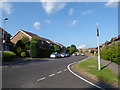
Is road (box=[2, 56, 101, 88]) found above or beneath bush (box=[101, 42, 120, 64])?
beneath

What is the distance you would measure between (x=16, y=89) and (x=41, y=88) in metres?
1.10

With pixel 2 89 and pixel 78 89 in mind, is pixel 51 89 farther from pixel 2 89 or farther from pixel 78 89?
pixel 2 89

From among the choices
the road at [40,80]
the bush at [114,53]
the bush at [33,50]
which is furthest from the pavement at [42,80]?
the bush at [33,50]

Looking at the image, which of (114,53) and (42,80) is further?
(114,53)

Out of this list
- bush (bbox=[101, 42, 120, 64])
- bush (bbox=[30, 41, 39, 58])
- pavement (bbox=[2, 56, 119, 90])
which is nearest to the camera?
pavement (bbox=[2, 56, 119, 90])

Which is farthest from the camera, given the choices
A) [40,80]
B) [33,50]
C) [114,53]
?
[33,50]

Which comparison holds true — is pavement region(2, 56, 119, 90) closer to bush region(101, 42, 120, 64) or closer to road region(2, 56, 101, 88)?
road region(2, 56, 101, 88)

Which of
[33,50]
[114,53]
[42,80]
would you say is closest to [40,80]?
[42,80]

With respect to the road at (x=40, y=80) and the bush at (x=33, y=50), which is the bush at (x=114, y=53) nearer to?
the road at (x=40, y=80)

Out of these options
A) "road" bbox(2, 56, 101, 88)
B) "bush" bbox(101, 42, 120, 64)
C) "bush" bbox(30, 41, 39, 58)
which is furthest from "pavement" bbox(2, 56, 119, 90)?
"bush" bbox(30, 41, 39, 58)

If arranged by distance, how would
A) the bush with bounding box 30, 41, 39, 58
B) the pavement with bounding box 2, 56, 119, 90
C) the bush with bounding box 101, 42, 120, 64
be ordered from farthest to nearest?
the bush with bounding box 30, 41, 39, 58 → the bush with bounding box 101, 42, 120, 64 → the pavement with bounding box 2, 56, 119, 90

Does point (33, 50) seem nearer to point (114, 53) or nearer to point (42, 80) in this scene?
point (114, 53)

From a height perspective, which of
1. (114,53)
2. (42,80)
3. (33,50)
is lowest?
(42,80)

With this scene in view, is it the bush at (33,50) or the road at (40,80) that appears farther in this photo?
the bush at (33,50)
